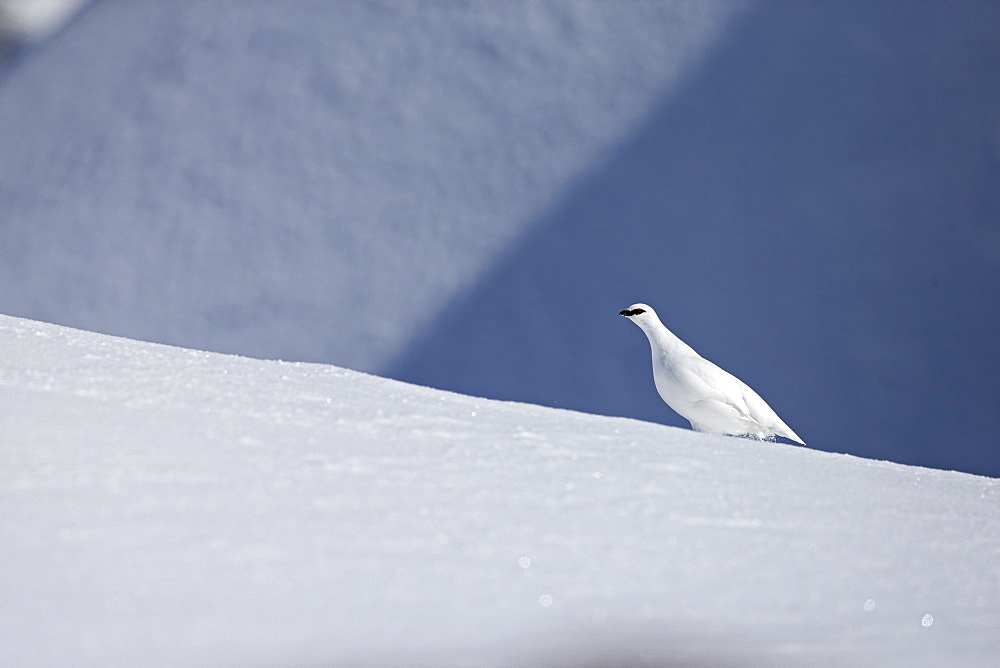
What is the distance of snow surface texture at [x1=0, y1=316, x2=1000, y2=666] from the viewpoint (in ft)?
1.92

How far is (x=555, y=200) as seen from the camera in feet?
13.2

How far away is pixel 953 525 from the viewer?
95 centimetres

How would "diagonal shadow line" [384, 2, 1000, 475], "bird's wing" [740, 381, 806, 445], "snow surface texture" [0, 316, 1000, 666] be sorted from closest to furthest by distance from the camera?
"snow surface texture" [0, 316, 1000, 666] → "bird's wing" [740, 381, 806, 445] → "diagonal shadow line" [384, 2, 1000, 475]

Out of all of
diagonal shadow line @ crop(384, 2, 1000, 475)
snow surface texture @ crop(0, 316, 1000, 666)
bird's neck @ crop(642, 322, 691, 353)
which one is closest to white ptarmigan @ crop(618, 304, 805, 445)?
bird's neck @ crop(642, 322, 691, 353)

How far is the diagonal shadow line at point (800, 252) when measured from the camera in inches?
148

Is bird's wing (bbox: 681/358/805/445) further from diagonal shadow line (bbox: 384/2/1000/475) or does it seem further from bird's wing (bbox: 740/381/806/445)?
diagonal shadow line (bbox: 384/2/1000/475)

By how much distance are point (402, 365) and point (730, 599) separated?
3507 mm

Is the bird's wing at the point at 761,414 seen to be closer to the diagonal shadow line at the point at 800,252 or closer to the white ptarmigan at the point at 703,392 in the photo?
the white ptarmigan at the point at 703,392

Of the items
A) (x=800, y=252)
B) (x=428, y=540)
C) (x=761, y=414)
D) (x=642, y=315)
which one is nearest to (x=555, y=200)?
(x=800, y=252)

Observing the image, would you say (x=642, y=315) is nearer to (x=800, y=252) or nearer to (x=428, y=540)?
(x=428, y=540)

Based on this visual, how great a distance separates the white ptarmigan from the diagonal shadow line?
1901 mm

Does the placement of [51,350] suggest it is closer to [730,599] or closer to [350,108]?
[730,599]

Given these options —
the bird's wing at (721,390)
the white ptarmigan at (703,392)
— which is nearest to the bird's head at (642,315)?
the white ptarmigan at (703,392)

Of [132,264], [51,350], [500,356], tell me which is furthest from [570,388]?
[51,350]
